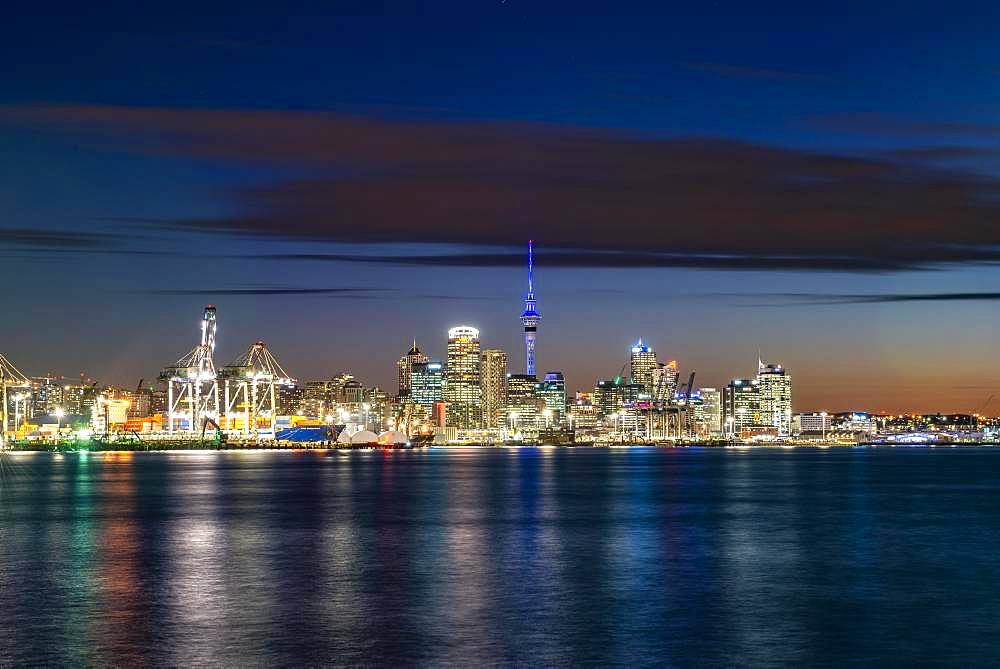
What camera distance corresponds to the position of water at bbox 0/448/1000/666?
109ft

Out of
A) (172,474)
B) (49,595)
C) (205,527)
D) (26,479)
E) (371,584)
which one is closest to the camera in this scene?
(49,595)

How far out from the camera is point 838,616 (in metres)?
38.6

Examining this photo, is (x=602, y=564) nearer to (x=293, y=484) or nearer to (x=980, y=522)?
(x=980, y=522)

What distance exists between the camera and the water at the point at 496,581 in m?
33.2

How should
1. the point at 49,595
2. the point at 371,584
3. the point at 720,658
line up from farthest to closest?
the point at 371,584 → the point at 49,595 → the point at 720,658

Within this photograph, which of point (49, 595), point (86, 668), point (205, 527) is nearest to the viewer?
point (86, 668)

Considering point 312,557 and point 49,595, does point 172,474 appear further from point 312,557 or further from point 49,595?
point 49,595

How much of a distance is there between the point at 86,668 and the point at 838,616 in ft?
72.6

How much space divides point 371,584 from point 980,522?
1747 inches

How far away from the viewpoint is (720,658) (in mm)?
32250

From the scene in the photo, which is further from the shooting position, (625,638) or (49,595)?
(49,595)

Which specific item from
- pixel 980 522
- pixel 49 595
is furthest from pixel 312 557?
pixel 980 522

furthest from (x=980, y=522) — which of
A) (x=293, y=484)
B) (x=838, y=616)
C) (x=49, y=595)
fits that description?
(x=293, y=484)

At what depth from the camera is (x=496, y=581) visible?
4581 cm
